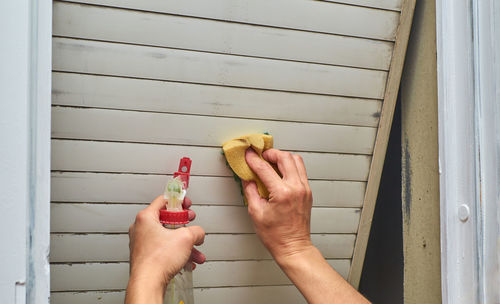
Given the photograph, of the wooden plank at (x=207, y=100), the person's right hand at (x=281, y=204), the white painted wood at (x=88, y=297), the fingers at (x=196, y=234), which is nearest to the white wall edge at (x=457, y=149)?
the wooden plank at (x=207, y=100)

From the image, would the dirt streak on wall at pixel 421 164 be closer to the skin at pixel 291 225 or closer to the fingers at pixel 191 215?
the skin at pixel 291 225

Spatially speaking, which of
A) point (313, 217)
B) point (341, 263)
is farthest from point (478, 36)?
point (341, 263)

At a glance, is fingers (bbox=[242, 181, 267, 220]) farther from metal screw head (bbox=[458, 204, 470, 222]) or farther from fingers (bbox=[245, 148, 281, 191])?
metal screw head (bbox=[458, 204, 470, 222])

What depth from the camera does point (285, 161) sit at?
1.02 m

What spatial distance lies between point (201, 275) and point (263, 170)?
359 millimetres

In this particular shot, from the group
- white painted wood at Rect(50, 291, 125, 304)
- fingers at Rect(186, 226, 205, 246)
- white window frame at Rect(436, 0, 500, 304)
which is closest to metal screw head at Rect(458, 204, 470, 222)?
white window frame at Rect(436, 0, 500, 304)

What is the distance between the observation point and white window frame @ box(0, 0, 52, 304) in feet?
2.19

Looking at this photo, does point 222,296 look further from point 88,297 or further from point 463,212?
point 463,212

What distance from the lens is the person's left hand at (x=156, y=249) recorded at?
2.78ft

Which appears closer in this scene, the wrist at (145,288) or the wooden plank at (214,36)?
the wrist at (145,288)

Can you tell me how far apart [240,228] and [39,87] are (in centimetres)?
61

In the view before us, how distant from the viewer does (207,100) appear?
3.35 feet

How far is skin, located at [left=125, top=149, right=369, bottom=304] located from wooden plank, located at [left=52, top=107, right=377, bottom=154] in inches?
3.3

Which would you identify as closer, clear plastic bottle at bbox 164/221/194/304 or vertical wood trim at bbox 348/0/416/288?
clear plastic bottle at bbox 164/221/194/304
